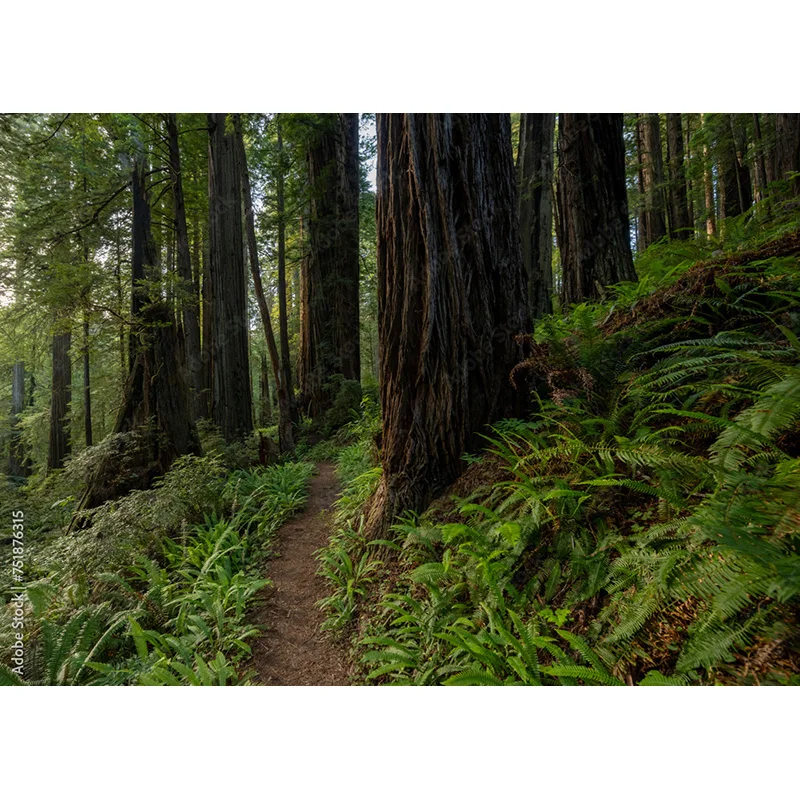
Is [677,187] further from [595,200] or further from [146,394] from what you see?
[146,394]

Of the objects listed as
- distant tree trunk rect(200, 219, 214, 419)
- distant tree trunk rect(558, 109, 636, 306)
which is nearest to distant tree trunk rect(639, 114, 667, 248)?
distant tree trunk rect(558, 109, 636, 306)

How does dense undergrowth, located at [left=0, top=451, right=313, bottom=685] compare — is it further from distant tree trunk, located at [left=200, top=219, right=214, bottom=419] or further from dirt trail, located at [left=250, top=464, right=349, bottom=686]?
distant tree trunk, located at [left=200, top=219, right=214, bottom=419]

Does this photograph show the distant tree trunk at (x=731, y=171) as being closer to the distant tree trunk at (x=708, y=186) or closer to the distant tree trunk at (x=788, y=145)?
the distant tree trunk at (x=708, y=186)

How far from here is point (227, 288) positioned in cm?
704

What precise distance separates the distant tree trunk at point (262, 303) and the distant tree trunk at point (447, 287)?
3714 mm

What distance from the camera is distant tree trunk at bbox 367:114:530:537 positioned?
8.57ft

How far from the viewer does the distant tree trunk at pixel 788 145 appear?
297 centimetres

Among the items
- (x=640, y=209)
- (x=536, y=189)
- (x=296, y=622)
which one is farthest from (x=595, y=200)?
(x=296, y=622)

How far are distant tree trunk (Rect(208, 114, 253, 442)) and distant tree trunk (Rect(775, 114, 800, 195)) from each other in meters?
7.15

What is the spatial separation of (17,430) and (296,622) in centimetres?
344

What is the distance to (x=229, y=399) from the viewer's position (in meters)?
6.94

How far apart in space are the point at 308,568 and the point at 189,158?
7.85m

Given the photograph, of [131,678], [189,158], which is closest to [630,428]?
[131,678]
